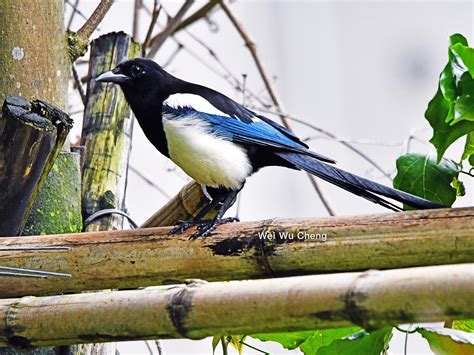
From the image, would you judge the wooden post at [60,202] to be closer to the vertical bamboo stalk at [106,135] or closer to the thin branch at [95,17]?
the vertical bamboo stalk at [106,135]

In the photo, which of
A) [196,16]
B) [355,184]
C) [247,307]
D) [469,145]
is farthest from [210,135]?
[247,307]

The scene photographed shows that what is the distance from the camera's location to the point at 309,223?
1.38 m

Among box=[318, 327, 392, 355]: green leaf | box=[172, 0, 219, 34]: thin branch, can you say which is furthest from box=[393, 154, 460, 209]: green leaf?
box=[172, 0, 219, 34]: thin branch

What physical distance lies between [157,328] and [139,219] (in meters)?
2.25

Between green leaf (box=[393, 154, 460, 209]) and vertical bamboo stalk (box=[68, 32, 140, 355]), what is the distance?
2.28 ft

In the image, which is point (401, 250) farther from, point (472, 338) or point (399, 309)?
point (399, 309)

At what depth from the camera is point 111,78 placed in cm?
204

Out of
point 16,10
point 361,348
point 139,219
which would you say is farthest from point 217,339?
point 139,219

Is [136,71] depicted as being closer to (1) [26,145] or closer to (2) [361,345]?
(1) [26,145]

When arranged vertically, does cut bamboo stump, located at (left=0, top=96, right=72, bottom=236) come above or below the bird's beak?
below

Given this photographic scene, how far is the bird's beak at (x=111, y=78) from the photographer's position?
2.03 metres

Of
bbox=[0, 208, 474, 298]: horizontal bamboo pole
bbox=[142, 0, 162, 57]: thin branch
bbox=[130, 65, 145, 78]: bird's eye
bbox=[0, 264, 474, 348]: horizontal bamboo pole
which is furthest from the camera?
bbox=[142, 0, 162, 57]: thin branch

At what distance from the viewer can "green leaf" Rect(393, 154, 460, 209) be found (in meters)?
1.56

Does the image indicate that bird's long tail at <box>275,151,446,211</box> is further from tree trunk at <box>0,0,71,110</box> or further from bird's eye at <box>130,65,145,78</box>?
tree trunk at <box>0,0,71,110</box>
